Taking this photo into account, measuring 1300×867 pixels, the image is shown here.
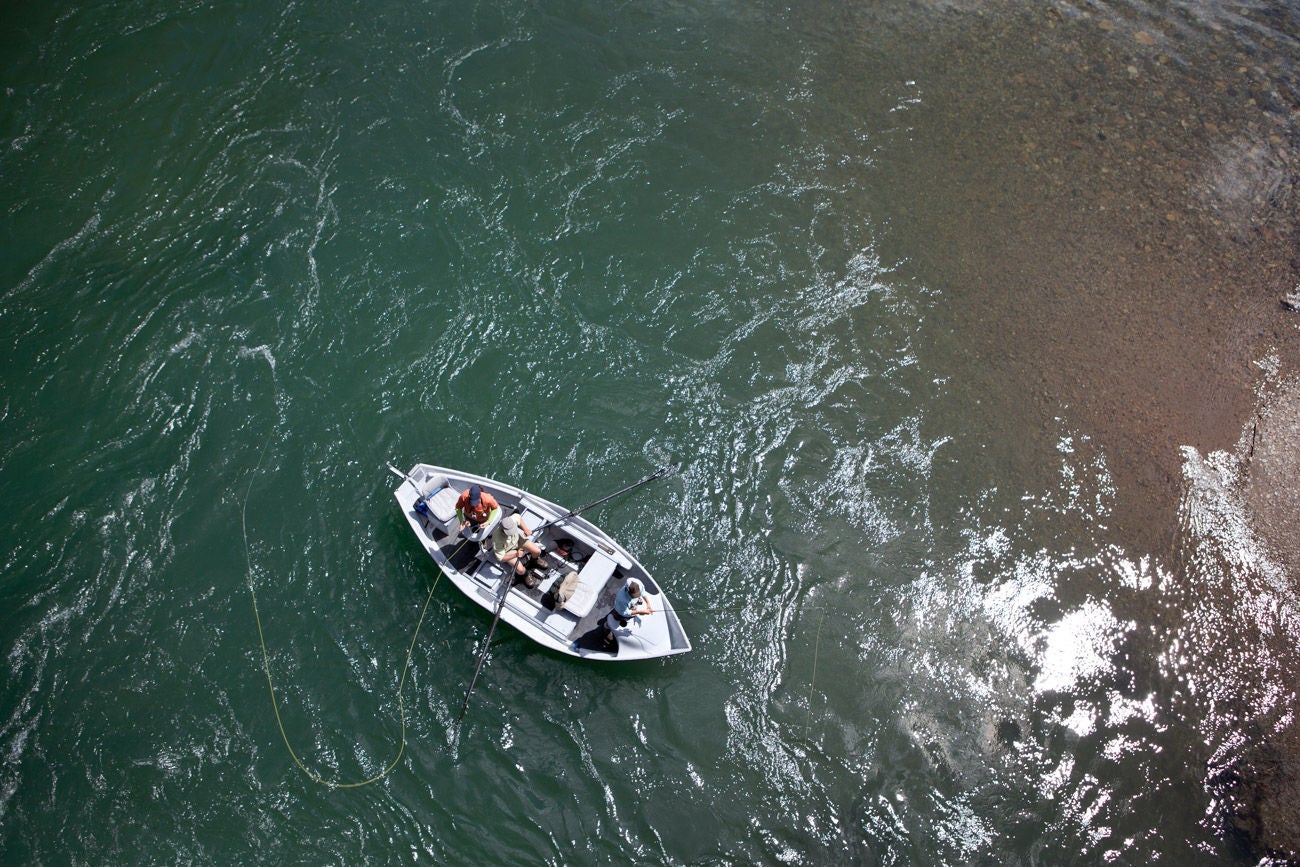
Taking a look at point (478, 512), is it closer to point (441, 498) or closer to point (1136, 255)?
point (441, 498)

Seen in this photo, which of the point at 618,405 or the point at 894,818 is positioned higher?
the point at 618,405

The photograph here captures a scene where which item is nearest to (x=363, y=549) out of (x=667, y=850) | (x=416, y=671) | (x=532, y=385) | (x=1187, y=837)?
(x=416, y=671)

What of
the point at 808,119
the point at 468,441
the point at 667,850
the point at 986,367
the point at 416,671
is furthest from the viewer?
the point at 808,119

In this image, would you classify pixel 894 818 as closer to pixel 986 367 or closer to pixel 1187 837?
pixel 1187 837

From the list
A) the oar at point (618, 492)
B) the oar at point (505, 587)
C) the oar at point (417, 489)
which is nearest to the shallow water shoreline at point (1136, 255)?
the oar at point (618, 492)

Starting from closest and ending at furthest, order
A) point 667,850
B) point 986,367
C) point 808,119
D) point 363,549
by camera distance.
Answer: point 667,850
point 363,549
point 986,367
point 808,119

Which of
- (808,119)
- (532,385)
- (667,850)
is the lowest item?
(667,850)

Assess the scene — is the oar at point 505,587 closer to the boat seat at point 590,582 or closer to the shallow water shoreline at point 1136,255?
the boat seat at point 590,582

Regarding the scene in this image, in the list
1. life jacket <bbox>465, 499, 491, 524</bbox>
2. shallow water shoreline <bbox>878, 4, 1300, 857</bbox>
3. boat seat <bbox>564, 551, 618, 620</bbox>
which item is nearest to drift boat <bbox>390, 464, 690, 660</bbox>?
boat seat <bbox>564, 551, 618, 620</bbox>
